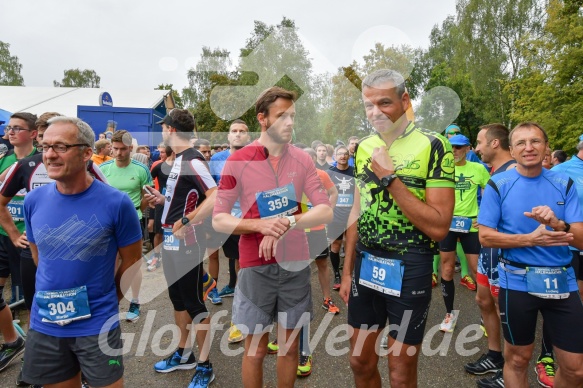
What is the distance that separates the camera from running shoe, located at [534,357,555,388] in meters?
2.94

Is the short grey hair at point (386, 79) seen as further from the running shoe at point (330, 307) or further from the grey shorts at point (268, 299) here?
the running shoe at point (330, 307)

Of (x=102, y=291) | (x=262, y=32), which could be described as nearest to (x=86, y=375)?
(x=102, y=291)

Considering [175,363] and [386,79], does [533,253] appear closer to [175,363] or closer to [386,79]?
[386,79]

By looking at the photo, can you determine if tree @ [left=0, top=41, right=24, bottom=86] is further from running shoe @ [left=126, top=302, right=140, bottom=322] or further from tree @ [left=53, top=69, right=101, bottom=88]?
running shoe @ [left=126, top=302, right=140, bottom=322]

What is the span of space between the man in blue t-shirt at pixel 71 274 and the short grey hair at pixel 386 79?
62.3 inches

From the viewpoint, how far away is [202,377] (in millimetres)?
3016

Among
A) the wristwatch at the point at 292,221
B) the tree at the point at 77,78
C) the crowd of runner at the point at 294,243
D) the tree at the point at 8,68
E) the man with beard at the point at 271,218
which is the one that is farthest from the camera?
the tree at the point at 77,78

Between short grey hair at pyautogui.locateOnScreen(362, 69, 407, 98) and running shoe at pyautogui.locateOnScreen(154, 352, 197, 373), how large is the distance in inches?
111

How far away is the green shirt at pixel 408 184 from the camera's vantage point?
1.97m

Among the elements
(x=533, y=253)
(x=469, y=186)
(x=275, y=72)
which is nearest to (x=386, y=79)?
(x=533, y=253)

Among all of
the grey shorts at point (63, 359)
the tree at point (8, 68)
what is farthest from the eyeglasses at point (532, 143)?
the tree at point (8, 68)

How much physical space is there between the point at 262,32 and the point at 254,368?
24424mm

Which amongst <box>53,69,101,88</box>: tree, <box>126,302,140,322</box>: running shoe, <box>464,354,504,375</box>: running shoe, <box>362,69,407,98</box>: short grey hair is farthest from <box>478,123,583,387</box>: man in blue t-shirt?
<box>53,69,101,88</box>: tree

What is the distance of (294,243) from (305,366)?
144cm
